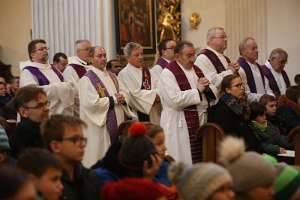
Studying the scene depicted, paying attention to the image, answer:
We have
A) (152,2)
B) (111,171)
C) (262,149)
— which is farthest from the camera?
(152,2)

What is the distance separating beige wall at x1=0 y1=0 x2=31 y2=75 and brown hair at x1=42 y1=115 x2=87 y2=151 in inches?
428

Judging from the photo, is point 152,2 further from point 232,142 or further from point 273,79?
point 232,142

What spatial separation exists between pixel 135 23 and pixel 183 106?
14.2 ft

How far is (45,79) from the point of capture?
802 centimetres

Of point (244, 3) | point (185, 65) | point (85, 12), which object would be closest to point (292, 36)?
point (244, 3)

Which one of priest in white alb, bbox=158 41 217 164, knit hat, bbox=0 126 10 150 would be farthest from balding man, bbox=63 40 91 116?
knit hat, bbox=0 126 10 150

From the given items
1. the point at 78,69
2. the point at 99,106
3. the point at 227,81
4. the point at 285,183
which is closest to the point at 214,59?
the point at 227,81

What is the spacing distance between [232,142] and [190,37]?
9.92 metres

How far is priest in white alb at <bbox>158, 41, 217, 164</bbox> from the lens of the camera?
24.8 ft

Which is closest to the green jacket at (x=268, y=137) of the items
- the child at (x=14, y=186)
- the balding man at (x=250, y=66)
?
the balding man at (x=250, y=66)

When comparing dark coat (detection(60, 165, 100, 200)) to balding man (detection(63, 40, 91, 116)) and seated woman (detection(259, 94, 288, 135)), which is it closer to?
seated woman (detection(259, 94, 288, 135))

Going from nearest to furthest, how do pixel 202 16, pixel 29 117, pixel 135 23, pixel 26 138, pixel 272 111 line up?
pixel 26 138
pixel 29 117
pixel 272 111
pixel 135 23
pixel 202 16

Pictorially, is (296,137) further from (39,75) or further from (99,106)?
(39,75)

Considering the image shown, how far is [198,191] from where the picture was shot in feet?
10.9
